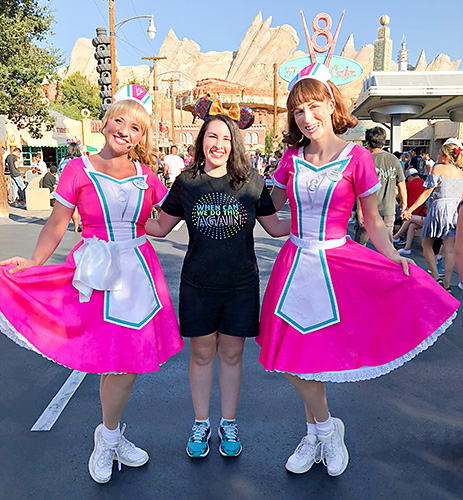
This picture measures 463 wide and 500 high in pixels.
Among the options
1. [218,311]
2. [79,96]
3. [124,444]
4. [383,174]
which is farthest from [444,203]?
[79,96]

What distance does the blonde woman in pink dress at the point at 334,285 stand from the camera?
91.4 inches

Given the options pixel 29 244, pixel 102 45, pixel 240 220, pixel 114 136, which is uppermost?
pixel 102 45

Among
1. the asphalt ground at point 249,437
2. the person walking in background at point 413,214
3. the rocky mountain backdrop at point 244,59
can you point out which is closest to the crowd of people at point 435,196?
the person walking in background at point 413,214

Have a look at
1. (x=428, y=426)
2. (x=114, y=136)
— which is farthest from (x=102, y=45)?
(x=428, y=426)

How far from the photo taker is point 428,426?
2.98 meters

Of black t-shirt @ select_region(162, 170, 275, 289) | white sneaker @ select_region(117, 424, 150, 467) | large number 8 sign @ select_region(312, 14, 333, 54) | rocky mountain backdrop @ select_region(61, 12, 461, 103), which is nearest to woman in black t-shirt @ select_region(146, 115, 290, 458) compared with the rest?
black t-shirt @ select_region(162, 170, 275, 289)

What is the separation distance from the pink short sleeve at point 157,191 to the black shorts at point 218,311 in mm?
464

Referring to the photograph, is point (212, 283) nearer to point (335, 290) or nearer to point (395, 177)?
point (335, 290)

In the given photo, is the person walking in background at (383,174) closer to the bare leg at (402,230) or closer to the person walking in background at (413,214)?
the person walking in background at (413,214)

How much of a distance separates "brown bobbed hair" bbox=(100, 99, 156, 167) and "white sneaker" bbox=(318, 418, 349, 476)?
1.79 m

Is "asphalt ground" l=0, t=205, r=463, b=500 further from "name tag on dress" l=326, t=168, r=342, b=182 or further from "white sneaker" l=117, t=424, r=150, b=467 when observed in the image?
"name tag on dress" l=326, t=168, r=342, b=182

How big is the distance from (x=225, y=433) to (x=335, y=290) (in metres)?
1.07

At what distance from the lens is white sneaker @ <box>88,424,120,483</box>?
246 centimetres

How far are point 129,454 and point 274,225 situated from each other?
149 centimetres
